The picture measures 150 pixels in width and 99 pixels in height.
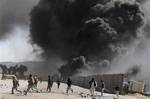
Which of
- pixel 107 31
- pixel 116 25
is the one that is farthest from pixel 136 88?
pixel 116 25

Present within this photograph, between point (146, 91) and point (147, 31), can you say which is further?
point (147, 31)

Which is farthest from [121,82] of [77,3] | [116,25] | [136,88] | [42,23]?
[42,23]

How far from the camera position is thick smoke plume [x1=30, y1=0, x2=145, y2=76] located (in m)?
92.9

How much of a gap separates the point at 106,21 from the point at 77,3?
1384 centimetres

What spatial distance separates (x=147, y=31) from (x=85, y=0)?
19.0 meters

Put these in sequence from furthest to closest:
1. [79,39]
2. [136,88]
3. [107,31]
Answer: [79,39] → [107,31] → [136,88]

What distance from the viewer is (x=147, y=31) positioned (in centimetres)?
10681

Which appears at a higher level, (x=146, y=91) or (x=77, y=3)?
(x=77, y=3)

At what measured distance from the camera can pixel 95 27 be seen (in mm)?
93312

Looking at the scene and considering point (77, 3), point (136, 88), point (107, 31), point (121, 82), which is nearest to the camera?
point (121, 82)

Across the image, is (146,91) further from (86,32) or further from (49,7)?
(49,7)

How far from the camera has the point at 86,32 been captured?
95.9 meters

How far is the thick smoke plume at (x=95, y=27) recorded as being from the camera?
92.9 meters

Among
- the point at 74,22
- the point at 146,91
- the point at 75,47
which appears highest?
the point at 74,22
